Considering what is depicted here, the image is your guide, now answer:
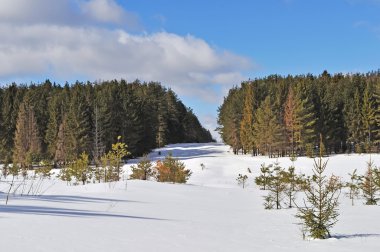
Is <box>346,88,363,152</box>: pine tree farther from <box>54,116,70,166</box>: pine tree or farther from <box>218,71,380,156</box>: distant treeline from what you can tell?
<box>54,116,70,166</box>: pine tree

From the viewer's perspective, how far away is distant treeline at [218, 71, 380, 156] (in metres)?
56.9

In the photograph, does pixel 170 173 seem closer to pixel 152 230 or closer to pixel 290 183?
pixel 290 183

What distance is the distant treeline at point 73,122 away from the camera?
5556 centimetres

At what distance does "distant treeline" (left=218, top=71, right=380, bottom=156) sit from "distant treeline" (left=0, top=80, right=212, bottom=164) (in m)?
15.8

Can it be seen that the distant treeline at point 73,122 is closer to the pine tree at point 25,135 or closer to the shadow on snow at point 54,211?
the pine tree at point 25,135

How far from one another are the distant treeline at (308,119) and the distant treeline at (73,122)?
15799 mm

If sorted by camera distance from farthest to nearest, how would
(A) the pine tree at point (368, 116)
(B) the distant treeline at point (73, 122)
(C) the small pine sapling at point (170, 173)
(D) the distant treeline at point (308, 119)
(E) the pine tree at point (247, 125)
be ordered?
(E) the pine tree at point (247, 125), (A) the pine tree at point (368, 116), (D) the distant treeline at point (308, 119), (B) the distant treeline at point (73, 122), (C) the small pine sapling at point (170, 173)

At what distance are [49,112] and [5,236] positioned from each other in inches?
2487

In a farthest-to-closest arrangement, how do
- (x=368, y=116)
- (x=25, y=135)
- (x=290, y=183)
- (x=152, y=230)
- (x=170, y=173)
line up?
1. (x=368, y=116)
2. (x=25, y=135)
3. (x=170, y=173)
4. (x=290, y=183)
5. (x=152, y=230)

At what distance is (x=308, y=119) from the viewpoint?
58969 mm

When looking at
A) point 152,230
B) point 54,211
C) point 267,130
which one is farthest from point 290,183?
point 267,130

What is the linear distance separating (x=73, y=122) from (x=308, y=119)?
30928 millimetres

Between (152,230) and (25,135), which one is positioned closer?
(152,230)

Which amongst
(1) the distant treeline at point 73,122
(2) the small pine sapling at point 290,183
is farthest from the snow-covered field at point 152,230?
(1) the distant treeline at point 73,122
